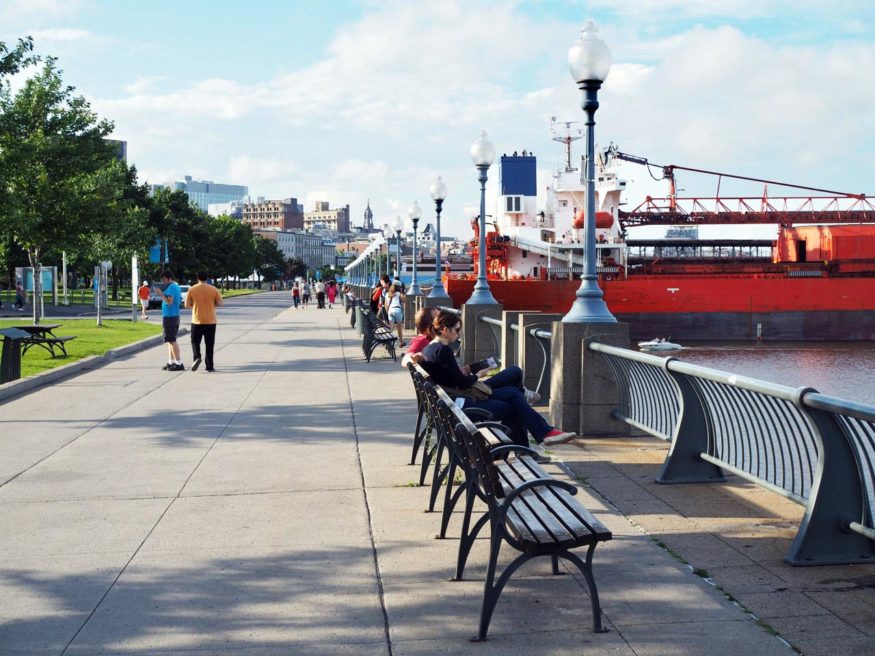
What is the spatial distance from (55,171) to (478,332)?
14565 mm

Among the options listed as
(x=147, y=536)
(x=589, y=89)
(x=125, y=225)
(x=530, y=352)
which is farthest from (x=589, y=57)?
(x=125, y=225)

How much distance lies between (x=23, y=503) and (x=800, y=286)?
153 feet

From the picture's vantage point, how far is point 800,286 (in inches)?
1890

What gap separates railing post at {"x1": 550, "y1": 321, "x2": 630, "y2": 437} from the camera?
357 inches

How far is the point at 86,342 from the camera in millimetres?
23391

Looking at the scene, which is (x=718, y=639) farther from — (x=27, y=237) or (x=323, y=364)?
(x=27, y=237)

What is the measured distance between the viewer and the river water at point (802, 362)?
100 ft

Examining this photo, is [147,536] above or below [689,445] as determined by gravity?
below

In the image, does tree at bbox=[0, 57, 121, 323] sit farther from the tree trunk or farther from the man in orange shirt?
the man in orange shirt

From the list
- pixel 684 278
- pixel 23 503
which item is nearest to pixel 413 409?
pixel 23 503

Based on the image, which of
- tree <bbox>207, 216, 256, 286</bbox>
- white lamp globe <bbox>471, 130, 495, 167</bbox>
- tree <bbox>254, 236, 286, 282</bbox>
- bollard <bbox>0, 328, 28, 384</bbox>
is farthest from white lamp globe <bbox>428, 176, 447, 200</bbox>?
tree <bbox>254, 236, 286, 282</bbox>

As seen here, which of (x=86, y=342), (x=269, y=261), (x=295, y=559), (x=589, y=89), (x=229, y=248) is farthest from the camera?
(x=269, y=261)

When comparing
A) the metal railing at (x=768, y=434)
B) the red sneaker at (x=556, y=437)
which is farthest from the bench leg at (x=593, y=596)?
the red sneaker at (x=556, y=437)

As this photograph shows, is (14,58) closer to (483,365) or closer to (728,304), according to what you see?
(483,365)
